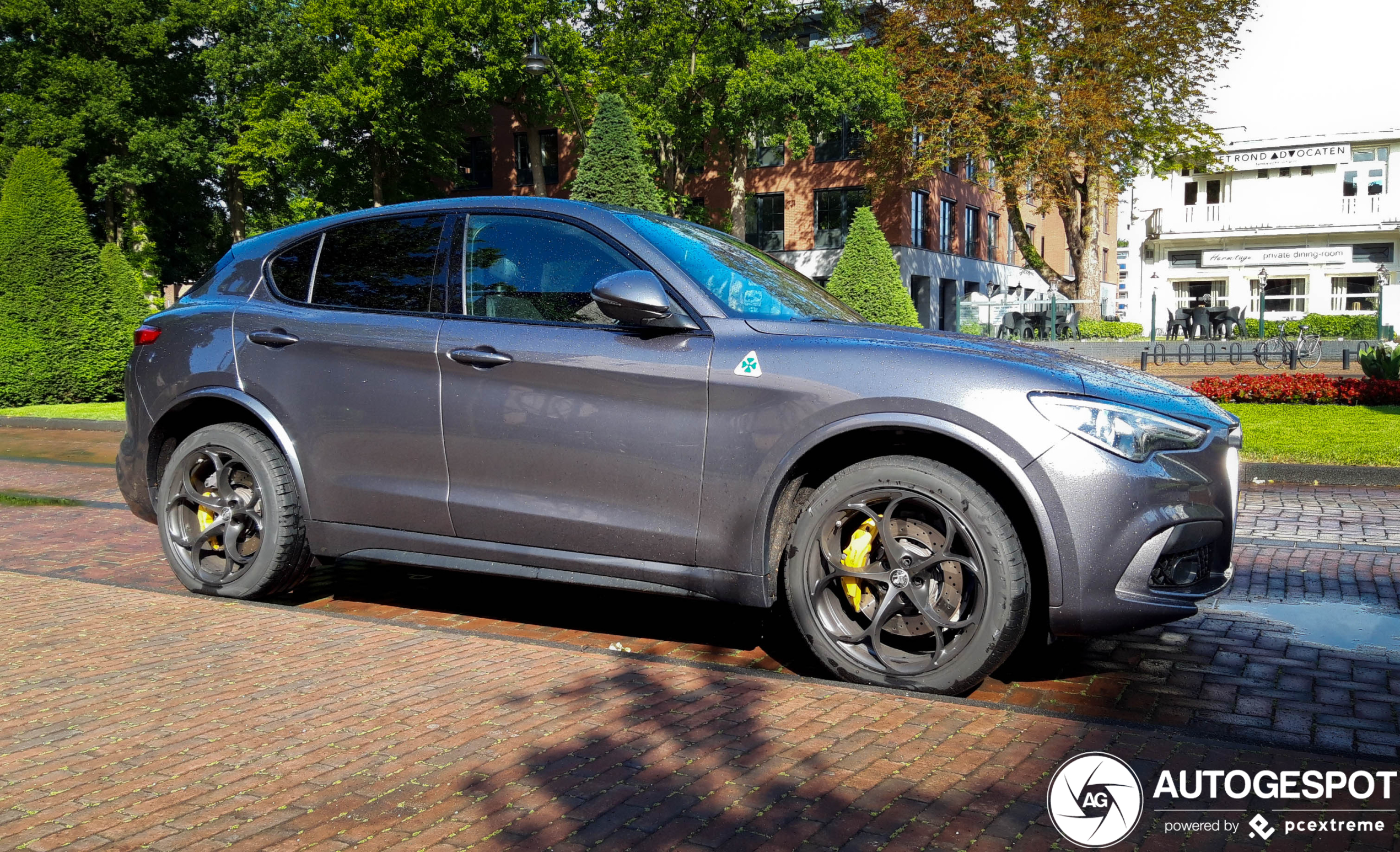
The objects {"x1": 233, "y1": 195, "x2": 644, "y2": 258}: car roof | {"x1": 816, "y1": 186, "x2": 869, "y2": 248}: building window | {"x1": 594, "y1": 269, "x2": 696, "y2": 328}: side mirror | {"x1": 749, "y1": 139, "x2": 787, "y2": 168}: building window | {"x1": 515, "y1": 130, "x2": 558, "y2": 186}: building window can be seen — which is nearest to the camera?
{"x1": 594, "y1": 269, "x2": 696, "y2": 328}: side mirror

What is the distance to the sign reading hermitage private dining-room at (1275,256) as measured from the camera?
1981 inches

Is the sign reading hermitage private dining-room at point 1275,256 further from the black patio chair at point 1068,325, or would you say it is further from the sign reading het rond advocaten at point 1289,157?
the black patio chair at point 1068,325

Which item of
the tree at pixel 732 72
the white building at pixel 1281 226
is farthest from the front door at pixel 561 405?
the white building at pixel 1281 226

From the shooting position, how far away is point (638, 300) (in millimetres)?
3871

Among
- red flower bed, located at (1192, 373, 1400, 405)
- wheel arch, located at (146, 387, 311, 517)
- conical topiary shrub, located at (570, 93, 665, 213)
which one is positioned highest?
conical topiary shrub, located at (570, 93, 665, 213)

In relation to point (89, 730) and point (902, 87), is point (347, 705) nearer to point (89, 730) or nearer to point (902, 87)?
point (89, 730)

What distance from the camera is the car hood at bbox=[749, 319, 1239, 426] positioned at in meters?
3.62

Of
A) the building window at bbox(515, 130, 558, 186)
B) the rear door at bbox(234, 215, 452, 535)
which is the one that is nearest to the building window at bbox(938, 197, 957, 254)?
the building window at bbox(515, 130, 558, 186)

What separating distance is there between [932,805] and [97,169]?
1878 inches

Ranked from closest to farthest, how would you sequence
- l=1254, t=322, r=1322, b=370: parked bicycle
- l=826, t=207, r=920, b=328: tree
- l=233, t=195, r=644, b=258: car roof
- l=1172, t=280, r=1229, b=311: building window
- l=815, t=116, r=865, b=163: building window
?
l=233, t=195, r=644, b=258: car roof → l=1254, t=322, r=1322, b=370: parked bicycle → l=826, t=207, r=920, b=328: tree → l=815, t=116, r=865, b=163: building window → l=1172, t=280, r=1229, b=311: building window

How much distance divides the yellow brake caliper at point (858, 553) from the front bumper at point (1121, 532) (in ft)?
1.90

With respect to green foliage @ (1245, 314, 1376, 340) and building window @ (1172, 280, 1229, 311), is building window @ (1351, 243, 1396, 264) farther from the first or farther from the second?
green foliage @ (1245, 314, 1376, 340)

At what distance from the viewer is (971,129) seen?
33.1 m

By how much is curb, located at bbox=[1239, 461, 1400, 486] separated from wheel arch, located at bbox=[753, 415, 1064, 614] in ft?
22.0
